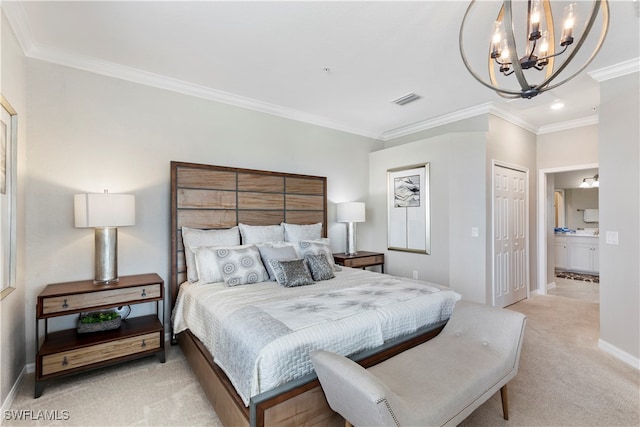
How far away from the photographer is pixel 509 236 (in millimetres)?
4262

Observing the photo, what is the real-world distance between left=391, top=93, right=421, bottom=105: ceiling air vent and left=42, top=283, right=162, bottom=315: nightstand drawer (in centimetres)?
344

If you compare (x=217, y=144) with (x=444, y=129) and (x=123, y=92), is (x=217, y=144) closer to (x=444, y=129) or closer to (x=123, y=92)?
(x=123, y=92)

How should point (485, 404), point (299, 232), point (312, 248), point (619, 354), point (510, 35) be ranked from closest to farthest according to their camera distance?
1. point (510, 35)
2. point (485, 404)
3. point (619, 354)
4. point (312, 248)
5. point (299, 232)

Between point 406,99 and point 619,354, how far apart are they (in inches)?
134

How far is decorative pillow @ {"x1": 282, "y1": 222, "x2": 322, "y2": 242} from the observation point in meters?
3.67

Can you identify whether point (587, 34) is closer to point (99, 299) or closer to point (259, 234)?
point (259, 234)

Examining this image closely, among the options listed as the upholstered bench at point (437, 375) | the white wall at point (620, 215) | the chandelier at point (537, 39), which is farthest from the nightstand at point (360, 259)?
the chandelier at point (537, 39)

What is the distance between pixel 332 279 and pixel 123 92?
9.30ft

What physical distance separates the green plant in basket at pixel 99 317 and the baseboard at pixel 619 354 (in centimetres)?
462

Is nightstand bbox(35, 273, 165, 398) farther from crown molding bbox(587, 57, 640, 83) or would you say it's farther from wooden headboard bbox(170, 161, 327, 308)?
crown molding bbox(587, 57, 640, 83)

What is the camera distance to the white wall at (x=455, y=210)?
3.83 meters

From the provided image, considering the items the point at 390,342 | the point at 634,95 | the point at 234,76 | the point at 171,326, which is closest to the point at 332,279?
the point at 390,342

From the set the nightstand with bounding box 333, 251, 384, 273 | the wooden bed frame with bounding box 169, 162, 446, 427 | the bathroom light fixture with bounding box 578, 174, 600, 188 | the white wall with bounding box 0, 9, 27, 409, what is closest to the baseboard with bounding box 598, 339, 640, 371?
the wooden bed frame with bounding box 169, 162, 446, 427

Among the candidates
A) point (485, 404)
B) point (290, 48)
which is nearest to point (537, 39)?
point (290, 48)
